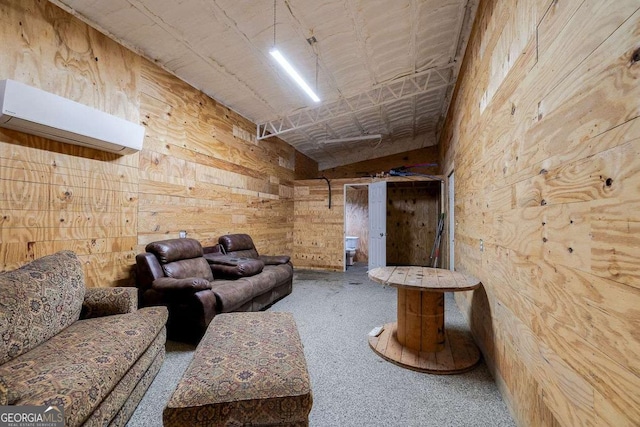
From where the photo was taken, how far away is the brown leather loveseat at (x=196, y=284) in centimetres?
258

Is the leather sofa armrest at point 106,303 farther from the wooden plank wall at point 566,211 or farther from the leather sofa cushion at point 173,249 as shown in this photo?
the wooden plank wall at point 566,211

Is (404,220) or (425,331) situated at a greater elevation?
(404,220)

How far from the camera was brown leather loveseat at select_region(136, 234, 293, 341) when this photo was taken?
2.58 meters

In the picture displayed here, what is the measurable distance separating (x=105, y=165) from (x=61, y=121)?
657mm

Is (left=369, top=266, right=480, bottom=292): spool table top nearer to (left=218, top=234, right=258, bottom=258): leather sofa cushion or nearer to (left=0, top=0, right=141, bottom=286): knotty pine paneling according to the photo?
(left=218, top=234, right=258, bottom=258): leather sofa cushion

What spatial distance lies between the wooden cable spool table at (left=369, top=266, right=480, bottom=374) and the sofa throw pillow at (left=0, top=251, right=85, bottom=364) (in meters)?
2.19

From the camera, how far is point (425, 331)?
2.40 meters

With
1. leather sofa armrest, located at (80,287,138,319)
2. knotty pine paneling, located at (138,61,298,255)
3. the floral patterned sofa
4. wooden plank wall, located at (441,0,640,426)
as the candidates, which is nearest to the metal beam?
knotty pine paneling, located at (138,61,298,255)

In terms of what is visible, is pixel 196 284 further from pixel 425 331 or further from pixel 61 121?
pixel 425 331

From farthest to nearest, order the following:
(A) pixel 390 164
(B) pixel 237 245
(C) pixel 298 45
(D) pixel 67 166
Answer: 1. (A) pixel 390 164
2. (B) pixel 237 245
3. (C) pixel 298 45
4. (D) pixel 67 166

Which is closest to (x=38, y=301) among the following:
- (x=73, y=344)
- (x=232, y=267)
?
(x=73, y=344)

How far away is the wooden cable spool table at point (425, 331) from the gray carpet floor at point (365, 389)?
8 cm

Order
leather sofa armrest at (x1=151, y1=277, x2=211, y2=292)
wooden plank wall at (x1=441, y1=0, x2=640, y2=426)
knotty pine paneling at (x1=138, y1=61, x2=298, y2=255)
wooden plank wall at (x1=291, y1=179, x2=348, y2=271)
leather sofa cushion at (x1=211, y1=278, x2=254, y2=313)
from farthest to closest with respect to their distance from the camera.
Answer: wooden plank wall at (x1=291, y1=179, x2=348, y2=271)
knotty pine paneling at (x1=138, y1=61, x2=298, y2=255)
leather sofa cushion at (x1=211, y1=278, x2=254, y2=313)
leather sofa armrest at (x1=151, y1=277, x2=211, y2=292)
wooden plank wall at (x1=441, y1=0, x2=640, y2=426)

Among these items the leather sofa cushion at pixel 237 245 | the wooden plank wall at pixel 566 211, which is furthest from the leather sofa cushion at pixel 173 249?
the wooden plank wall at pixel 566 211
